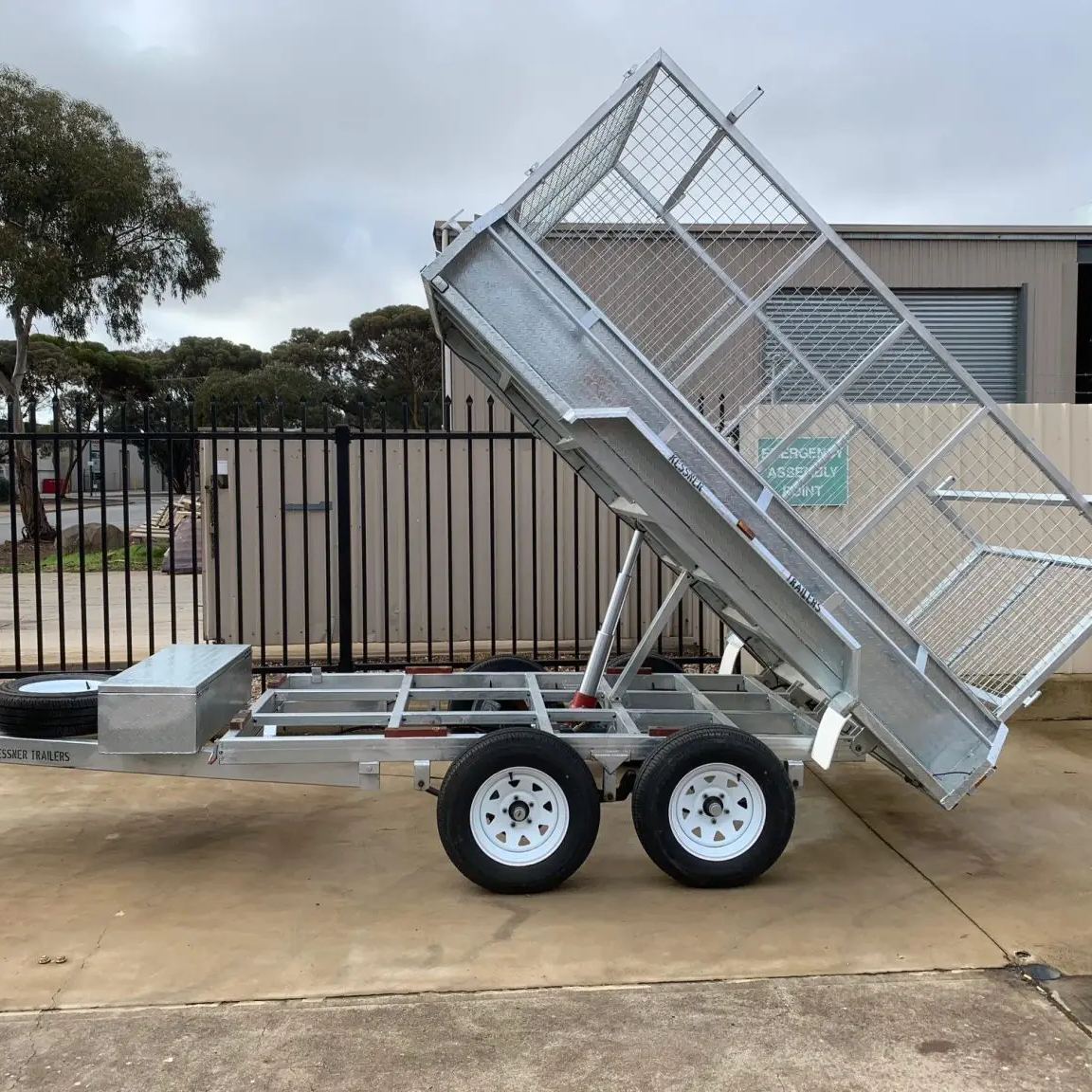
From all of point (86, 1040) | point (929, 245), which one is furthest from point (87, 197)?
point (86, 1040)

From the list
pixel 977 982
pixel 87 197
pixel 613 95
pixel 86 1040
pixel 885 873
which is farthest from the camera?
pixel 87 197

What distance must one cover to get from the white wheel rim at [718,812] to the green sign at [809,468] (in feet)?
4.87

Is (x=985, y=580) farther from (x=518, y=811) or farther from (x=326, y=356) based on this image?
(x=326, y=356)

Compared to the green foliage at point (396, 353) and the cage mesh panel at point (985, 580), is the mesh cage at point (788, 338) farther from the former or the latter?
the green foliage at point (396, 353)

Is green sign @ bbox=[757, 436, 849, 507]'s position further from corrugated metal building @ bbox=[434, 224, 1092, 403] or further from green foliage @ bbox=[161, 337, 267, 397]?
green foliage @ bbox=[161, 337, 267, 397]

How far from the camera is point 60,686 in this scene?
513 cm

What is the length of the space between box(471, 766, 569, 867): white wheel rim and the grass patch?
15.8 metres

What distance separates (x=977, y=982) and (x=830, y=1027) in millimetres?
721

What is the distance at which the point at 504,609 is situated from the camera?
9.64m

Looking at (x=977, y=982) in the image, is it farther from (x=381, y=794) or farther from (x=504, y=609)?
(x=504, y=609)

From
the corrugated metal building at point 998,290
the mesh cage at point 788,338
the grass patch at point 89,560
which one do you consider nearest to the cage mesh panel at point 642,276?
the mesh cage at point 788,338

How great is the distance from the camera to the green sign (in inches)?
231

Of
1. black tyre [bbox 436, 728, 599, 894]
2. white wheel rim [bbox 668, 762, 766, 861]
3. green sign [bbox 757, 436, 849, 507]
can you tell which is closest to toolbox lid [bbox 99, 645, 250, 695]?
black tyre [bbox 436, 728, 599, 894]

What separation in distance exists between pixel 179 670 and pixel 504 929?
1.97 m
